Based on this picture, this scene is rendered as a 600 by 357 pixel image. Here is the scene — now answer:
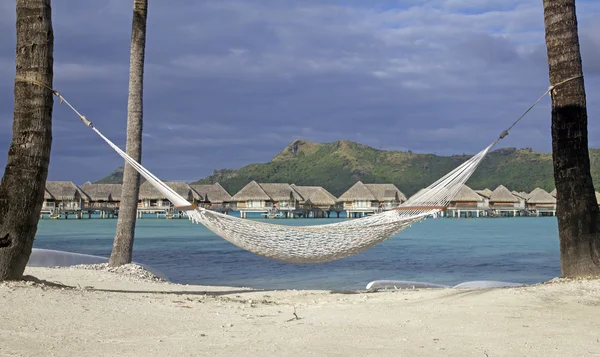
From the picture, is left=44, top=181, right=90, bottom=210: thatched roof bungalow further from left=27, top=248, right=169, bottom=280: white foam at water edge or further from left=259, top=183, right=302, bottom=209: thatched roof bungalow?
left=27, top=248, right=169, bottom=280: white foam at water edge

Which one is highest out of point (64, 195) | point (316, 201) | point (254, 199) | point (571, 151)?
point (64, 195)

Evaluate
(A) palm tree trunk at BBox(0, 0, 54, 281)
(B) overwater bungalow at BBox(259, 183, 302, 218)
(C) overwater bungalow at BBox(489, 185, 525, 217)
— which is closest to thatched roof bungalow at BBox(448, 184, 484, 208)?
(C) overwater bungalow at BBox(489, 185, 525, 217)

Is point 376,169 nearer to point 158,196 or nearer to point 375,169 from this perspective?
point 375,169

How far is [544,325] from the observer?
3014mm

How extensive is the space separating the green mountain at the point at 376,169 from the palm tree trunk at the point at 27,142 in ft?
153

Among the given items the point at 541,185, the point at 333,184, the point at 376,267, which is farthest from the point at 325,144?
the point at 376,267

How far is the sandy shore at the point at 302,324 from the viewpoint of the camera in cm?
247

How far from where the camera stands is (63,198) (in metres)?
33.3

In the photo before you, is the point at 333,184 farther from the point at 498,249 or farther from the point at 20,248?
the point at 20,248

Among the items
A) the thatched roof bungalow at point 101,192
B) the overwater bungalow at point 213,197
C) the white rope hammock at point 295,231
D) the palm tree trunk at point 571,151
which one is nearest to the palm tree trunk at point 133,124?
the white rope hammock at point 295,231

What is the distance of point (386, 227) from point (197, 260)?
23.7 feet

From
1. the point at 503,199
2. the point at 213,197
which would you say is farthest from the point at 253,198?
the point at 503,199

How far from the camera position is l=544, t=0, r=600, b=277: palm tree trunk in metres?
4.01

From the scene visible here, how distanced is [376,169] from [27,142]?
5721 cm
